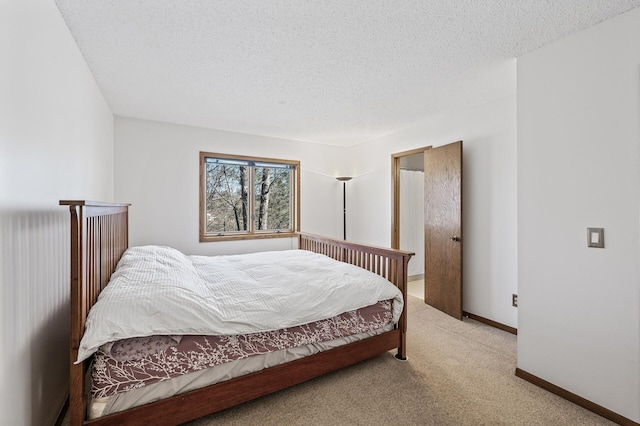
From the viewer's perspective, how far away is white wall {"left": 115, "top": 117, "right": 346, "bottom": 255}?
370 centimetres

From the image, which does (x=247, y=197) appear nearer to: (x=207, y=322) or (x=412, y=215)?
(x=412, y=215)

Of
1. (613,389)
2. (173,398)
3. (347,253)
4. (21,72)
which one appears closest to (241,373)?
(173,398)

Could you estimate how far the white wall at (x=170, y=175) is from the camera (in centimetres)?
370

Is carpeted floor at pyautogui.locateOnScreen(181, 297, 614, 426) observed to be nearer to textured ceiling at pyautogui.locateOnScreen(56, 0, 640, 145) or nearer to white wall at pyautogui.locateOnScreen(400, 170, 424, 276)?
textured ceiling at pyautogui.locateOnScreen(56, 0, 640, 145)

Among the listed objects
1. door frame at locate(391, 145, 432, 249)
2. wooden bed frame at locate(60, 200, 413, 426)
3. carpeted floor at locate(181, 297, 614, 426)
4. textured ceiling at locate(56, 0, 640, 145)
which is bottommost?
carpeted floor at locate(181, 297, 614, 426)

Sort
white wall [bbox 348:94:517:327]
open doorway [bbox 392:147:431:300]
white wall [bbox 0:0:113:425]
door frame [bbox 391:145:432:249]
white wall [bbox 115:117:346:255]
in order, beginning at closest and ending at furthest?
white wall [bbox 0:0:113:425] < white wall [bbox 348:94:517:327] < white wall [bbox 115:117:346:255] < door frame [bbox 391:145:432:249] < open doorway [bbox 392:147:431:300]

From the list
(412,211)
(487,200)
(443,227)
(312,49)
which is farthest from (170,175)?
(487,200)

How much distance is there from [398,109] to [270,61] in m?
1.70

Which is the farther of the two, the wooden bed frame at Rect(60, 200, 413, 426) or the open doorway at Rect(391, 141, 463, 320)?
the open doorway at Rect(391, 141, 463, 320)

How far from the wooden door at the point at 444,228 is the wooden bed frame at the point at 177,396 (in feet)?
3.98

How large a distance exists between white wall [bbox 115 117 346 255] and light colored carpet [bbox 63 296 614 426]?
8.69ft

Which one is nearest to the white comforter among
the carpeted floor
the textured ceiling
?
the carpeted floor

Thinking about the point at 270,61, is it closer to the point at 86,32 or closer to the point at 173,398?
the point at 86,32

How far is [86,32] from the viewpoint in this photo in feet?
6.32
